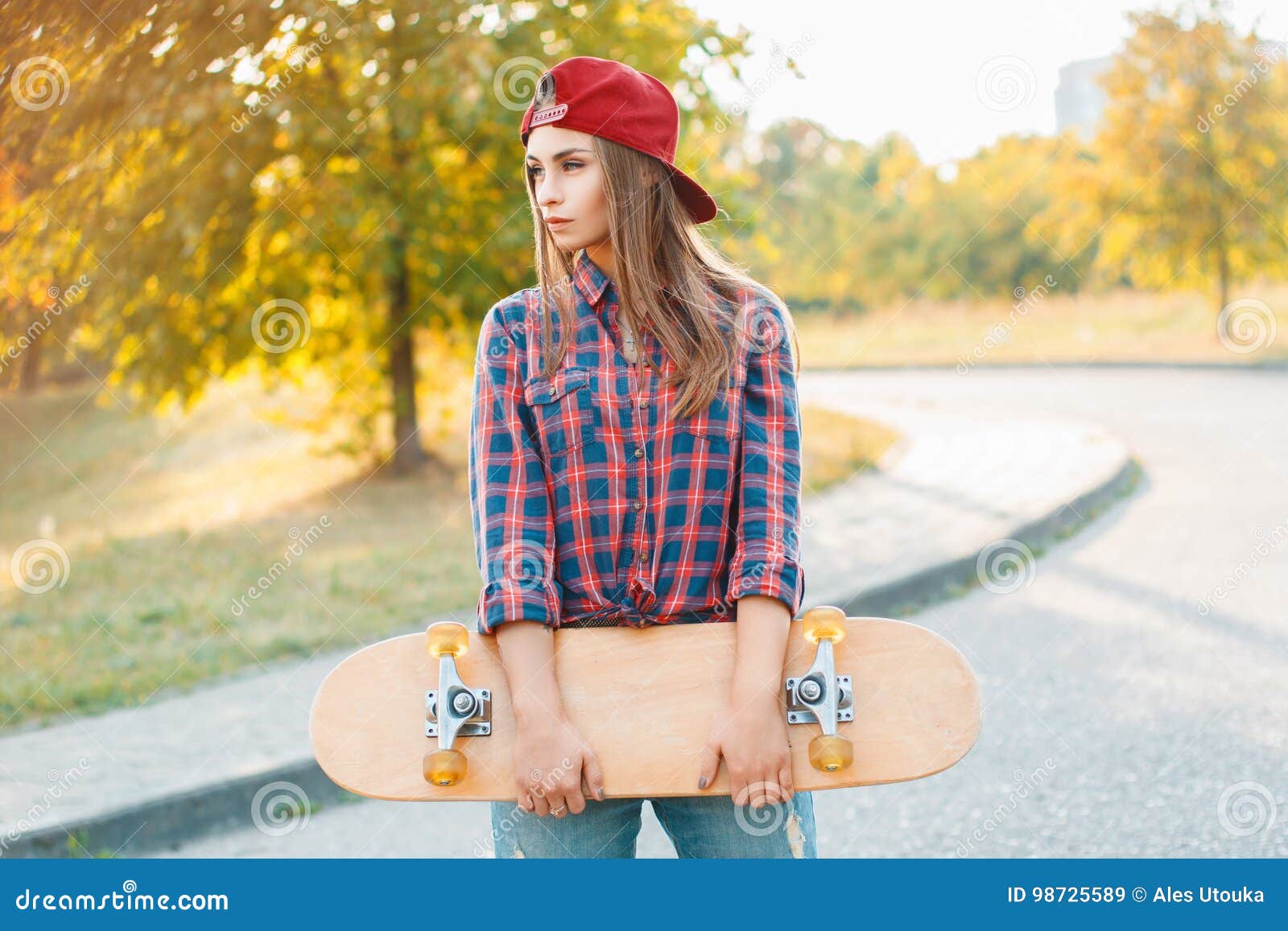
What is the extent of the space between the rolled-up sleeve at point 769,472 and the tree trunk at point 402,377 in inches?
352

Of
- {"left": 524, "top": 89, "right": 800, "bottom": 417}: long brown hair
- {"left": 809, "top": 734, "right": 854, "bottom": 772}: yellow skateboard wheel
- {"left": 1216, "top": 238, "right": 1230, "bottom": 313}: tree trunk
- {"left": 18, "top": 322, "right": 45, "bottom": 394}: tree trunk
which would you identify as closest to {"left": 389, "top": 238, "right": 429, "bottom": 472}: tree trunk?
{"left": 524, "top": 89, "right": 800, "bottom": 417}: long brown hair

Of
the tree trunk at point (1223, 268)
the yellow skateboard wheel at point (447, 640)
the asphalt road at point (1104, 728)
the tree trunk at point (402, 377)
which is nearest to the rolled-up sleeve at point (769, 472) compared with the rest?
the yellow skateboard wheel at point (447, 640)

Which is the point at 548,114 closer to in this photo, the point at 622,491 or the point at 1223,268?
the point at 622,491

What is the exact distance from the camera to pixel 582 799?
70.7 inches

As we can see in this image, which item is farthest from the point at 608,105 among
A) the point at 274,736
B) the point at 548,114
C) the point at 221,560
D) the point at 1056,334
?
the point at 1056,334

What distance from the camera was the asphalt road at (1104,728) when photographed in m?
3.98

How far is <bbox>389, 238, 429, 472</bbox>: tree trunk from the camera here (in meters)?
10.9

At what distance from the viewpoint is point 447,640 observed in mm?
1839

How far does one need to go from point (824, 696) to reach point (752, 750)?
0.13 meters

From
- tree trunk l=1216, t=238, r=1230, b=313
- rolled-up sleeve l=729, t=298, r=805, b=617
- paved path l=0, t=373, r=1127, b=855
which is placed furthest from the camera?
tree trunk l=1216, t=238, r=1230, b=313

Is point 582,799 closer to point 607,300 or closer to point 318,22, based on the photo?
point 607,300

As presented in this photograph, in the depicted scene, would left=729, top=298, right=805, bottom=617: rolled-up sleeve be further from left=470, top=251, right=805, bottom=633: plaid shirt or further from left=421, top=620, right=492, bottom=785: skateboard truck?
left=421, top=620, right=492, bottom=785: skateboard truck

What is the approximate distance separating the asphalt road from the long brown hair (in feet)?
7.78

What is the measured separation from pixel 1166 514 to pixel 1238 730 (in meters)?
4.57
